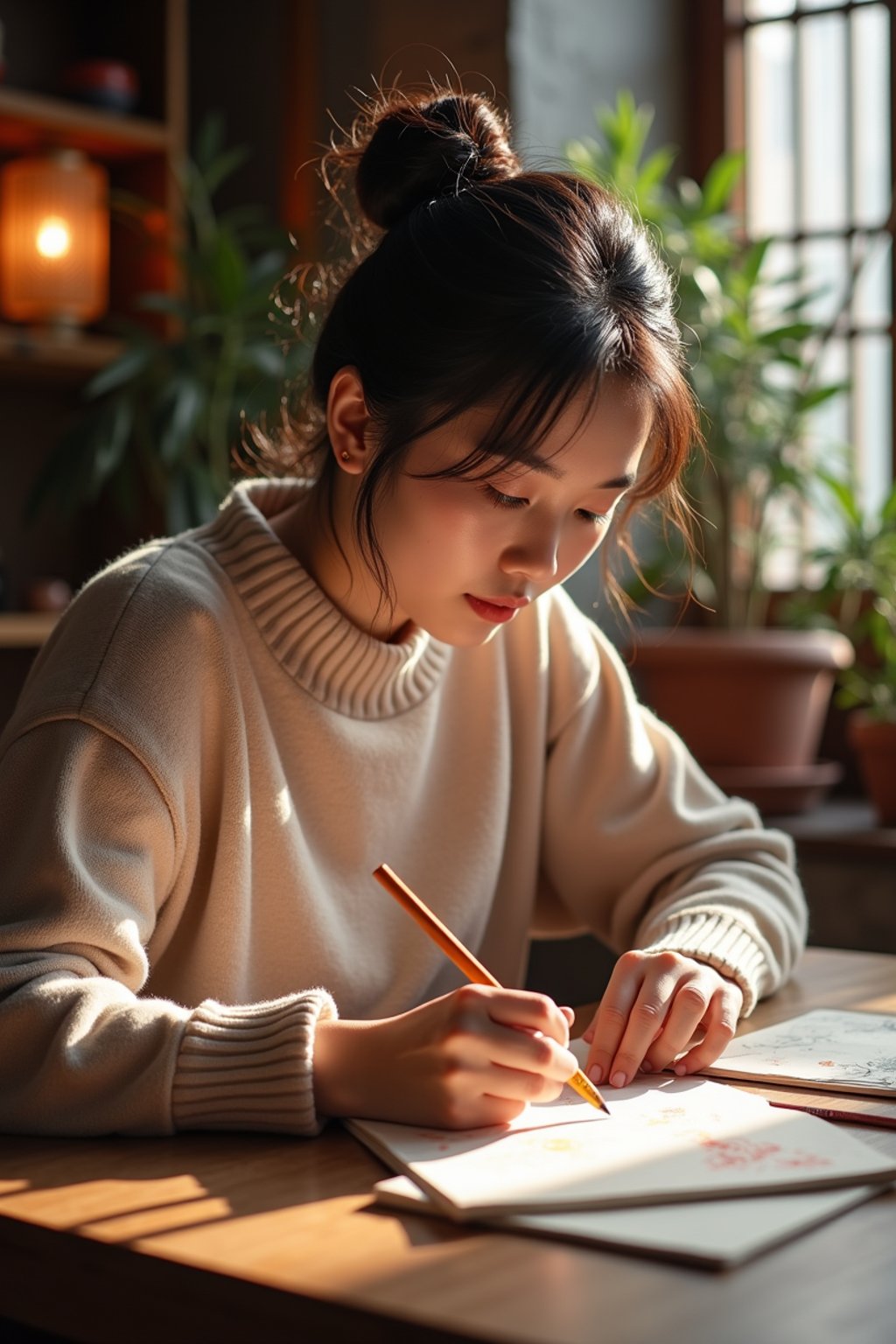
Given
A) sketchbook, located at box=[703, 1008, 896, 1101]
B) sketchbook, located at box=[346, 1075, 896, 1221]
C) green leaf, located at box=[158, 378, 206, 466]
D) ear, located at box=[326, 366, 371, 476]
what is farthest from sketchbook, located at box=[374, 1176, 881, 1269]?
green leaf, located at box=[158, 378, 206, 466]

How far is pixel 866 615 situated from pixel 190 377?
4.08 feet

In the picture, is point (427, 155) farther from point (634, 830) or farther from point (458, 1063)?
point (458, 1063)

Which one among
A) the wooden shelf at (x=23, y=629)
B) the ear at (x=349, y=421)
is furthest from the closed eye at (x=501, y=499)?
the wooden shelf at (x=23, y=629)

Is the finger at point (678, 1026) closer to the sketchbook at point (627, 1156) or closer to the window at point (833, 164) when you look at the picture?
the sketchbook at point (627, 1156)

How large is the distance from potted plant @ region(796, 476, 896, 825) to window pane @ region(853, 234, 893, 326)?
30 cm

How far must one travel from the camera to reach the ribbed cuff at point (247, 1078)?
930 millimetres

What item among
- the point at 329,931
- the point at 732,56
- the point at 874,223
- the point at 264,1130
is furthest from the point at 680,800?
the point at 732,56

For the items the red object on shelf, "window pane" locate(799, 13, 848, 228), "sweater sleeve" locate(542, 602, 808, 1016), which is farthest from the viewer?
the red object on shelf

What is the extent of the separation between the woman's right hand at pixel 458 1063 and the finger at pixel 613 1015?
0.38 ft

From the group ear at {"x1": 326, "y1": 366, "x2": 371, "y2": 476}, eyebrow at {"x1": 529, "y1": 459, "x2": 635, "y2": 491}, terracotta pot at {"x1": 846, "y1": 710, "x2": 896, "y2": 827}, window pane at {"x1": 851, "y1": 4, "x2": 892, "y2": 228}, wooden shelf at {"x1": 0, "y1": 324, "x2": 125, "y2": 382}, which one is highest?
window pane at {"x1": 851, "y1": 4, "x2": 892, "y2": 228}

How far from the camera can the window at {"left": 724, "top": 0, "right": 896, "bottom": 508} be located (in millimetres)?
2791

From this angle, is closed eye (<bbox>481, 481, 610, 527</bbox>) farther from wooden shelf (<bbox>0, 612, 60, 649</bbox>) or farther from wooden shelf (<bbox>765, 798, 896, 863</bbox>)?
wooden shelf (<bbox>0, 612, 60, 649</bbox>)

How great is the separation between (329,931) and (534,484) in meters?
0.43

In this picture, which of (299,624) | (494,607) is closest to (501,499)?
(494,607)
